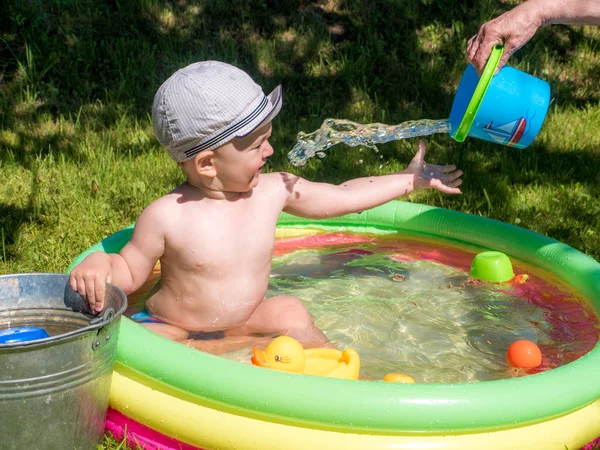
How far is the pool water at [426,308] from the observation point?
281 cm

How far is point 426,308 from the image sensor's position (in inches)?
127

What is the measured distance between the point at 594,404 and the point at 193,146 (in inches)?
53.5

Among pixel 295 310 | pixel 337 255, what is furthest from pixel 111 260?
pixel 337 255

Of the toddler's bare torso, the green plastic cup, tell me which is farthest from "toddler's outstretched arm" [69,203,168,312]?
the green plastic cup

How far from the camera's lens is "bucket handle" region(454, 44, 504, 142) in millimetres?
2645

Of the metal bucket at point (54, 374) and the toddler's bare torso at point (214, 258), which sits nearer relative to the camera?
the metal bucket at point (54, 374)

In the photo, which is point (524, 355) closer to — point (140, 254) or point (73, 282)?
point (140, 254)

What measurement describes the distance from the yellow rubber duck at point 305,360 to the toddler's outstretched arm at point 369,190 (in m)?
0.64

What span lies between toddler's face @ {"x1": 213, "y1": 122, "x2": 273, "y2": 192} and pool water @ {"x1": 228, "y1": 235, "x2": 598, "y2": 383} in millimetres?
564

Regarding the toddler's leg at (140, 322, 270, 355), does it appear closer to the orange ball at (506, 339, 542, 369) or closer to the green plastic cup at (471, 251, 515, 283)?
the orange ball at (506, 339, 542, 369)

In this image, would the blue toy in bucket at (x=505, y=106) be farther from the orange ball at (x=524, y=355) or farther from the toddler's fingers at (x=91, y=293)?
the toddler's fingers at (x=91, y=293)

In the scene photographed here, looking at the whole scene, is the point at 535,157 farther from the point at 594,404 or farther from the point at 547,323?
the point at 594,404

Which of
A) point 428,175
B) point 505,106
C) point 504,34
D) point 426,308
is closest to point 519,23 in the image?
point 504,34

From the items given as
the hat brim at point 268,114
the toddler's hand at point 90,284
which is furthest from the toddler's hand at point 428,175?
the toddler's hand at point 90,284
